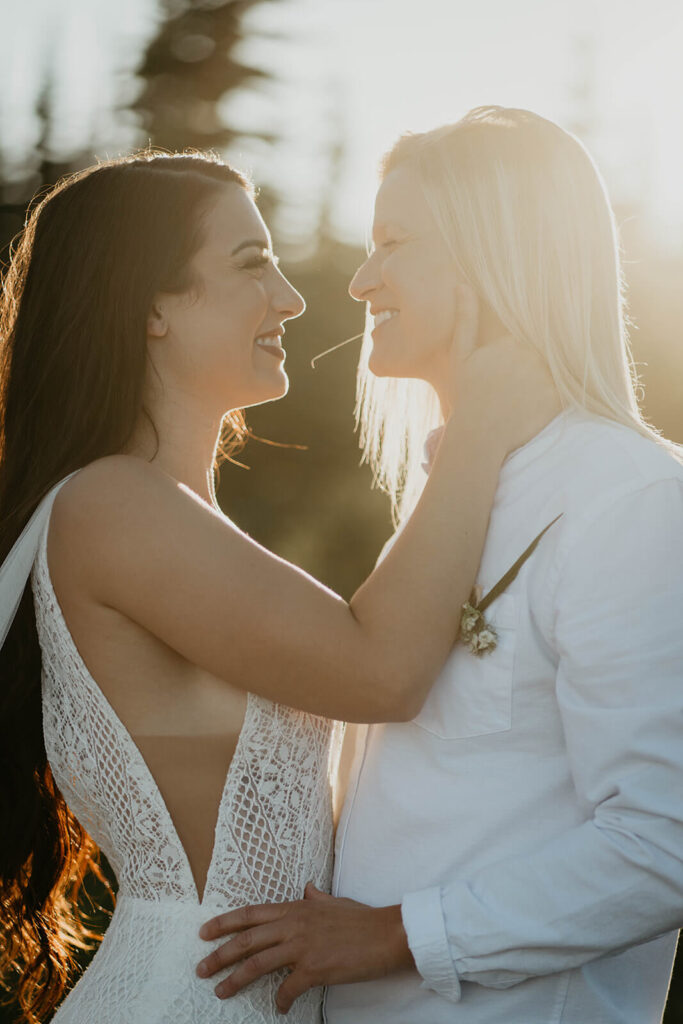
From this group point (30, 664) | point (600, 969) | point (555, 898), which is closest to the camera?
point (555, 898)

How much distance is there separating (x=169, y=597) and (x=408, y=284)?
0.97 metres

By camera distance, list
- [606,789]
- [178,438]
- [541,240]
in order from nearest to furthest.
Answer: [606,789] → [541,240] → [178,438]

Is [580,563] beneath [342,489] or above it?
above

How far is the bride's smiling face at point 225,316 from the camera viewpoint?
2473 mm

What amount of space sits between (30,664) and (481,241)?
1372 millimetres

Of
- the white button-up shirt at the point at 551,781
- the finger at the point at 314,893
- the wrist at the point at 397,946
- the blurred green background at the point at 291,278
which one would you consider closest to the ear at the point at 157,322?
the white button-up shirt at the point at 551,781

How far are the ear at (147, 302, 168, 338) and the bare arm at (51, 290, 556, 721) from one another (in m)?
0.43

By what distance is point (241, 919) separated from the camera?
2.09 metres

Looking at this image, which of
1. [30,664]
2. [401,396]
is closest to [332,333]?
[401,396]

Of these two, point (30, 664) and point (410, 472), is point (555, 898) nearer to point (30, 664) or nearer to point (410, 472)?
point (30, 664)

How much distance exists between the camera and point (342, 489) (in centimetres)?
1455

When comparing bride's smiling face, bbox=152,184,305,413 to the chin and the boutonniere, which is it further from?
the boutonniere

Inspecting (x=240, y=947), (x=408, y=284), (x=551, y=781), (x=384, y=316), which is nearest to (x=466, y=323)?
(x=408, y=284)

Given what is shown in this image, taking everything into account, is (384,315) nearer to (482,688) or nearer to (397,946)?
(482,688)
